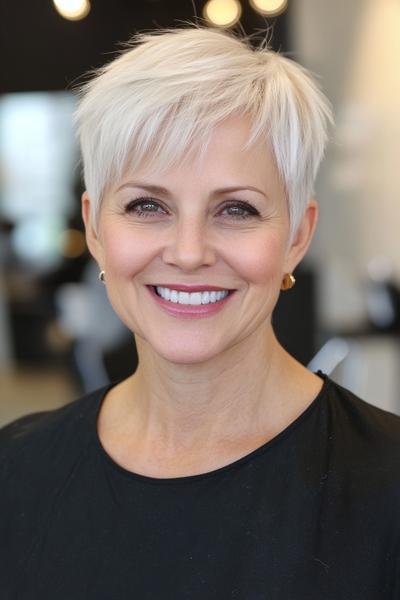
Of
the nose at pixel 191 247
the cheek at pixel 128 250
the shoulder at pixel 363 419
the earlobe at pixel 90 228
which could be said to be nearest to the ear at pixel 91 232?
the earlobe at pixel 90 228

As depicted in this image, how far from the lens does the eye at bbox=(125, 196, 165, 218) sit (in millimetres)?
1206

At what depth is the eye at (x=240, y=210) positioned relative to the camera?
1188 millimetres

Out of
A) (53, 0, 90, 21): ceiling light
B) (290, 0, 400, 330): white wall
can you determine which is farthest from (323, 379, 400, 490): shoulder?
(290, 0, 400, 330): white wall

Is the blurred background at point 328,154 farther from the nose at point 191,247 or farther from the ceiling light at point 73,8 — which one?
the nose at point 191,247

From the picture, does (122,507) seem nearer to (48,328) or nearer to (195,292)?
(195,292)

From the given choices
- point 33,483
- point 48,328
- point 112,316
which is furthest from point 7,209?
point 33,483

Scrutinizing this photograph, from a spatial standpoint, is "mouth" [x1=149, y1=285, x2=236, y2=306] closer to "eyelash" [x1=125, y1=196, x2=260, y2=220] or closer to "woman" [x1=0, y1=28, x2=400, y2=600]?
"woman" [x1=0, y1=28, x2=400, y2=600]

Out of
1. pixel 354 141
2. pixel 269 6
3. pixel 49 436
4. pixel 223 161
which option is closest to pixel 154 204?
pixel 223 161

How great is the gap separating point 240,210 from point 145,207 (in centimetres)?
14

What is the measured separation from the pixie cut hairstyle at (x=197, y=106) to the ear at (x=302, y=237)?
4 centimetres

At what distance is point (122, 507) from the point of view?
1.30 metres

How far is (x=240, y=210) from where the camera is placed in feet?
3.92

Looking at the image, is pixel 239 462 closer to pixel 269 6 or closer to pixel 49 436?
pixel 49 436

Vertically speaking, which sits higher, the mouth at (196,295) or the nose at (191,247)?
the nose at (191,247)
